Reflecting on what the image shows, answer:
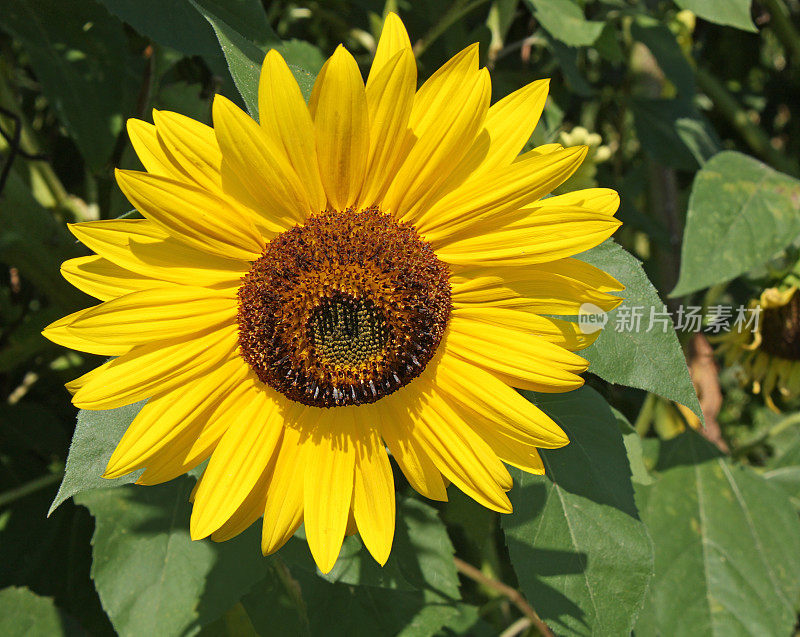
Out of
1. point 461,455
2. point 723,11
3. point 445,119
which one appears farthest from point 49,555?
point 723,11

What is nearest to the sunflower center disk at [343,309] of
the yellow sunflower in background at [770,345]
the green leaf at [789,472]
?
the yellow sunflower in background at [770,345]

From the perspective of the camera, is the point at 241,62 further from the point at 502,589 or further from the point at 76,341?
the point at 502,589

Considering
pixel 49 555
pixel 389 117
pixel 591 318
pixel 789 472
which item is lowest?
pixel 789 472

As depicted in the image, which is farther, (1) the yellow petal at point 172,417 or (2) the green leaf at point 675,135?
(2) the green leaf at point 675,135

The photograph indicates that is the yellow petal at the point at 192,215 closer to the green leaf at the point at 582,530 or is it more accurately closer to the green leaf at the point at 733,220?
the green leaf at the point at 582,530

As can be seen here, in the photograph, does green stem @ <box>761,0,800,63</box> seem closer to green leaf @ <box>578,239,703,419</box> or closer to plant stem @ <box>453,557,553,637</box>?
green leaf @ <box>578,239,703,419</box>

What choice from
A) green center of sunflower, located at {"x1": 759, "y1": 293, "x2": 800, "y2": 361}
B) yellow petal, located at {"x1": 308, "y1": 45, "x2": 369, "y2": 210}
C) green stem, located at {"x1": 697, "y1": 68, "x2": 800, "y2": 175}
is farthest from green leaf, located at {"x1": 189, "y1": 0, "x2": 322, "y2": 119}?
green stem, located at {"x1": 697, "y1": 68, "x2": 800, "y2": 175}
